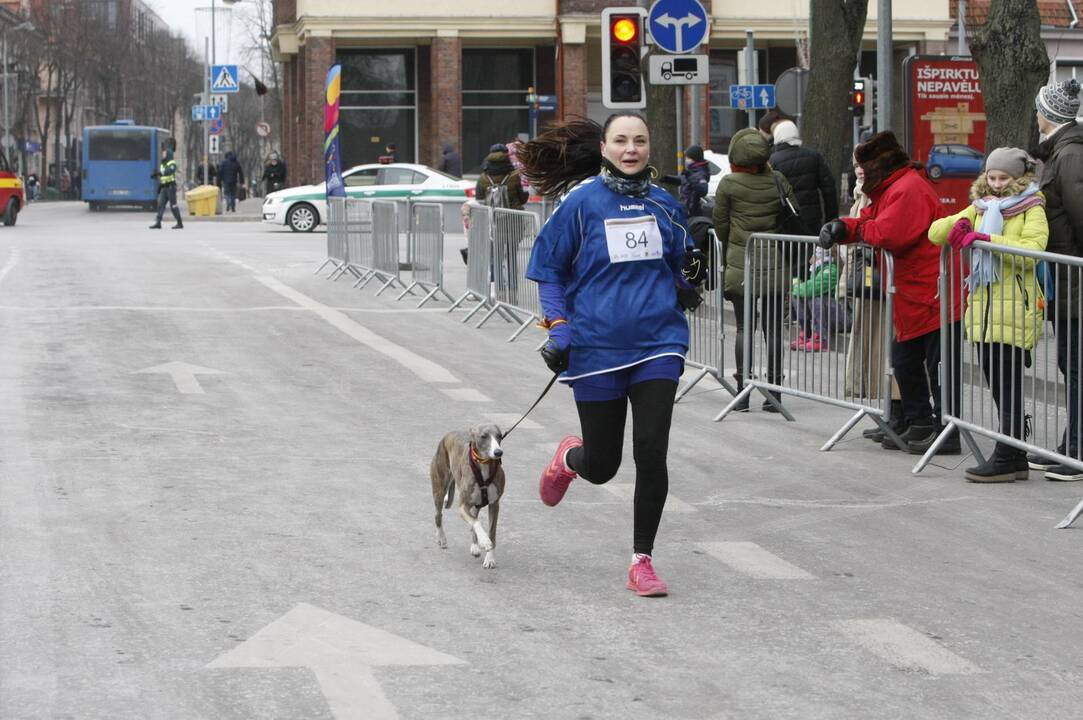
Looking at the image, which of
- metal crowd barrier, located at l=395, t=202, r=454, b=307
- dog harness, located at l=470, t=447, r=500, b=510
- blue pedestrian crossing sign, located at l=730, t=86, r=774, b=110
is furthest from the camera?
blue pedestrian crossing sign, located at l=730, t=86, r=774, b=110

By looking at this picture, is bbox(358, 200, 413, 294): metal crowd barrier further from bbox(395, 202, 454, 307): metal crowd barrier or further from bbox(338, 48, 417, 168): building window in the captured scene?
bbox(338, 48, 417, 168): building window

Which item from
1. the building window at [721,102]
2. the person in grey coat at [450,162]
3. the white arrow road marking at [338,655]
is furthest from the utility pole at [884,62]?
the building window at [721,102]

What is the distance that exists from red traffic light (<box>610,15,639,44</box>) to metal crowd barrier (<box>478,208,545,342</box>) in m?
1.96

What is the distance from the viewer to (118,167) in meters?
60.8

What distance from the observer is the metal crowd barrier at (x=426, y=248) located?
20.8m

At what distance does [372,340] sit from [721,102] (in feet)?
126

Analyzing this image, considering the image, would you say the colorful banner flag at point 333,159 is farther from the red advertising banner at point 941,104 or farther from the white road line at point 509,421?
the white road line at point 509,421

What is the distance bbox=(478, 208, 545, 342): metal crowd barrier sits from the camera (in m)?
17.3

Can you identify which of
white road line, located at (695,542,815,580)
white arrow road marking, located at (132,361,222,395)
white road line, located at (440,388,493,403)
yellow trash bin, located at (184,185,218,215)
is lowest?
white road line, located at (695,542,815,580)

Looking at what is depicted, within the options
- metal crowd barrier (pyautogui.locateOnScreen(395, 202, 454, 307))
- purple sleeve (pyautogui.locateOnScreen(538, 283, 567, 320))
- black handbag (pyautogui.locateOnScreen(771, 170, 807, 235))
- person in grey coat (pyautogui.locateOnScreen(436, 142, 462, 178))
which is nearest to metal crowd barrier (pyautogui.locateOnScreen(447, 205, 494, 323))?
metal crowd barrier (pyautogui.locateOnScreen(395, 202, 454, 307))

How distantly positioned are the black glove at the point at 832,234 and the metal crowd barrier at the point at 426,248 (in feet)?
35.1

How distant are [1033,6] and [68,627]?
10.1 metres

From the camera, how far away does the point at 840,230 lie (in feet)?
33.2

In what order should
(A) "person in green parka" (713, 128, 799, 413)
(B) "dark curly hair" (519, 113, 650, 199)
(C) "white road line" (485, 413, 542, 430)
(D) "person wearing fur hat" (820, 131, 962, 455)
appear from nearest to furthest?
(B) "dark curly hair" (519, 113, 650, 199), (D) "person wearing fur hat" (820, 131, 962, 455), (C) "white road line" (485, 413, 542, 430), (A) "person in green parka" (713, 128, 799, 413)
